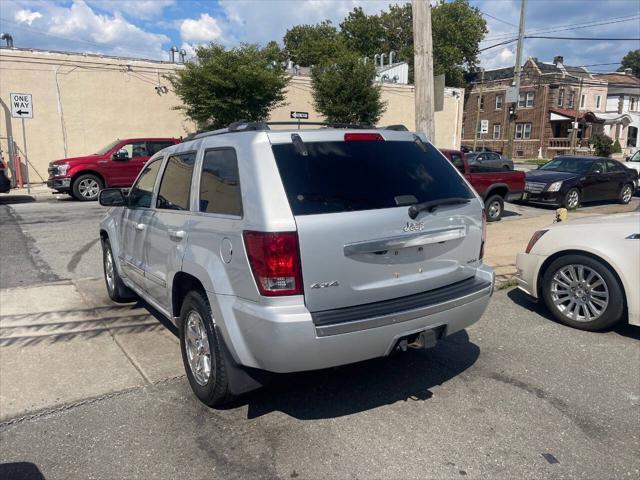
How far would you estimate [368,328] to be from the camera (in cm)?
293

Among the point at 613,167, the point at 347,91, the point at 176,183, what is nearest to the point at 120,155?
the point at 347,91

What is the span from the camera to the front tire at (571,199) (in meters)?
14.6

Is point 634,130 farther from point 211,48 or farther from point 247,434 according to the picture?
point 247,434

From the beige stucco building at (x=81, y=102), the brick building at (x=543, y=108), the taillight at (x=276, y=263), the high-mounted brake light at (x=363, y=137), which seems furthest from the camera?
the brick building at (x=543, y=108)

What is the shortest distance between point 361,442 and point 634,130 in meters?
63.0

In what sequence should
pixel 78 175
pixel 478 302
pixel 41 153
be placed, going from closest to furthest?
1. pixel 478 302
2. pixel 78 175
3. pixel 41 153

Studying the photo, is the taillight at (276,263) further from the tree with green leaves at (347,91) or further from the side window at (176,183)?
the tree with green leaves at (347,91)

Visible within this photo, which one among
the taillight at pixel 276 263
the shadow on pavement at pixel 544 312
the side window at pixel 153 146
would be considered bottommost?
the shadow on pavement at pixel 544 312

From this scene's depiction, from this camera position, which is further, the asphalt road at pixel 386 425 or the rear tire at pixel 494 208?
the rear tire at pixel 494 208

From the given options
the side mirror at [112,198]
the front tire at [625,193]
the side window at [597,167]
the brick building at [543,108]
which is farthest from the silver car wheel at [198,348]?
the brick building at [543,108]

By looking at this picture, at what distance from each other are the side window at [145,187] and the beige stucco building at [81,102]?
17.3 meters

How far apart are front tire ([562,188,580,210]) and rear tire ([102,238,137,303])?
12755 millimetres

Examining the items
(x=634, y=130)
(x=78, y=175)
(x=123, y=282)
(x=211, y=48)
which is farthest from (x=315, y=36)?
(x=123, y=282)

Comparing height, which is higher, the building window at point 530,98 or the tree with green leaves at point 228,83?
the building window at point 530,98
